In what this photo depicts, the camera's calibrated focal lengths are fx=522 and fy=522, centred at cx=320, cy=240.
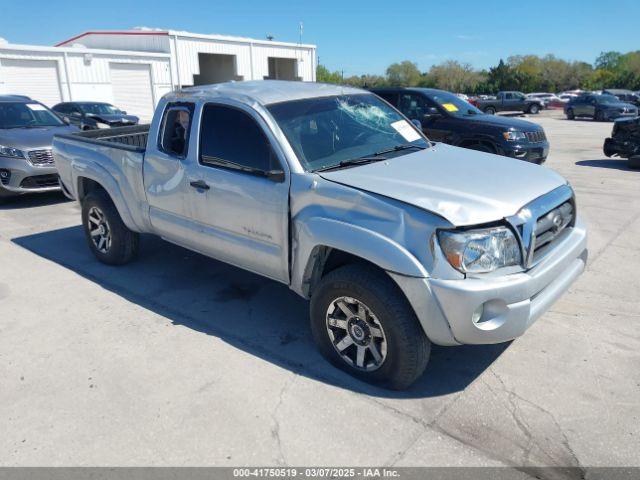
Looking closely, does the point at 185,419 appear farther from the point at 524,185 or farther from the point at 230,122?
the point at 524,185

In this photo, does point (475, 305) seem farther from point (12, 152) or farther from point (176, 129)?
point (12, 152)

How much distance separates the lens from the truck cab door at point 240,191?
3.69m

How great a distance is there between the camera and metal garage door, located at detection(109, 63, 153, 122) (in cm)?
3150

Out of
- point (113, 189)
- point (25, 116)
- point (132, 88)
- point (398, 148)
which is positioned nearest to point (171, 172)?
point (113, 189)

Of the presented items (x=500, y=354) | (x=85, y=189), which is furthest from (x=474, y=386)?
(x=85, y=189)

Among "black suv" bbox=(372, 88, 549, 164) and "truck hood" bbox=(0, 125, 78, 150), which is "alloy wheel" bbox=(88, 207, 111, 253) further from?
"black suv" bbox=(372, 88, 549, 164)

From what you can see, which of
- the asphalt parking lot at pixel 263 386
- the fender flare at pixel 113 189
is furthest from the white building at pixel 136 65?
the asphalt parking lot at pixel 263 386

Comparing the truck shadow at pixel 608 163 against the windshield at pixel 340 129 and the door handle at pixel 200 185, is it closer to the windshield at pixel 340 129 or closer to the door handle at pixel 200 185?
the windshield at pixel 340 129

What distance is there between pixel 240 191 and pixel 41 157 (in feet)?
19.4

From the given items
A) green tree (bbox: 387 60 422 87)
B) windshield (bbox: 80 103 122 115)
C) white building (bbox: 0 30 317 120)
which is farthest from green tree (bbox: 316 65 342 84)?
windshield (bbox: 80 103 122 115)

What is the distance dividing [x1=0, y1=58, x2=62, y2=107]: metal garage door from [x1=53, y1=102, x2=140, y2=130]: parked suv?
10.1 metres

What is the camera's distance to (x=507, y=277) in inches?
116

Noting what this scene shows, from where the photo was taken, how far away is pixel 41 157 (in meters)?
8.27

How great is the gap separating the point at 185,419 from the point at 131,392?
508 millimetres
